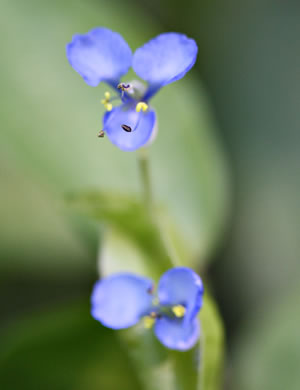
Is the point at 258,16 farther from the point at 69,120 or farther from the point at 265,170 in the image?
the point at 69,120

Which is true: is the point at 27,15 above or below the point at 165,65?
above

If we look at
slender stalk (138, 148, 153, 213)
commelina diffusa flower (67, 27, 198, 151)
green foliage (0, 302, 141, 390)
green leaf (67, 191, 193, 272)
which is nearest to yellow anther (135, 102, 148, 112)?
commelina diffusa flower (67, 27, 198, 151)

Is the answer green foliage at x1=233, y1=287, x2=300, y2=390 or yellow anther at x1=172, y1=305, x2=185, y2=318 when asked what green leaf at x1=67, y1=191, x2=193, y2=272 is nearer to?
yellow anther at x1=172, y1=305, x2=185, y2=318

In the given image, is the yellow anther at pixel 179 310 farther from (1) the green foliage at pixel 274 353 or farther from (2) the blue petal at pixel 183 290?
(1) the green foliage at pixel 274 353

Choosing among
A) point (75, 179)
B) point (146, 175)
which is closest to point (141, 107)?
point (146, 175)

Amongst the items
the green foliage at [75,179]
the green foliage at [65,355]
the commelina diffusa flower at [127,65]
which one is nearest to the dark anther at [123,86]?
the commelina diffusa flower at [127,65]

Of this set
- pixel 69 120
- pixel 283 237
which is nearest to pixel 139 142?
pixel 69 120

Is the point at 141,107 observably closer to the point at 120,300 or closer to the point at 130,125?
the point at 130,125
